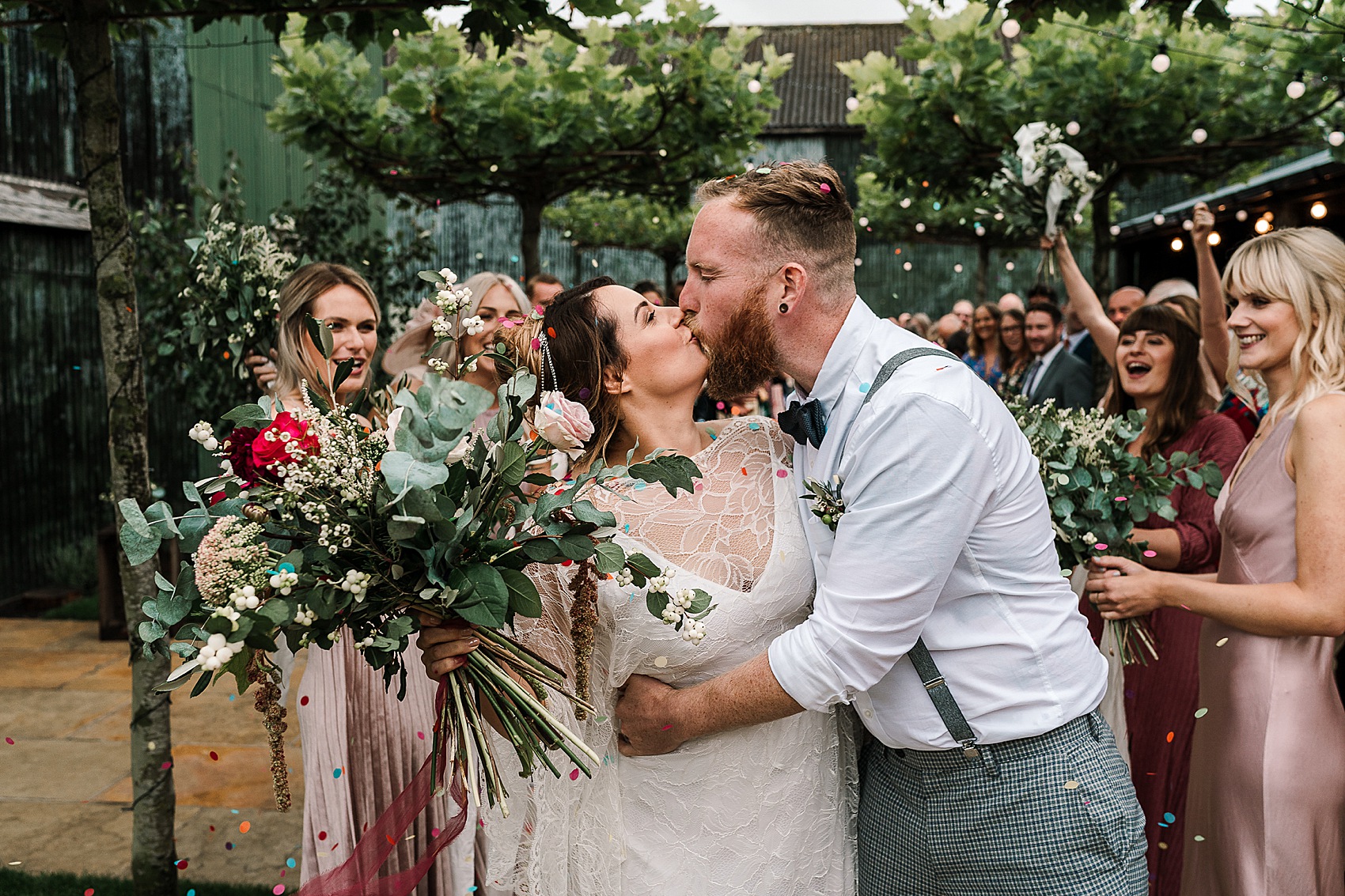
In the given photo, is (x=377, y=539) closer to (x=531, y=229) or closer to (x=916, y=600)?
(x=916, y=600)

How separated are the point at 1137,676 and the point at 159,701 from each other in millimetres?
3206

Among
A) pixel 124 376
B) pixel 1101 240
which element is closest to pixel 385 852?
pixel 124 376

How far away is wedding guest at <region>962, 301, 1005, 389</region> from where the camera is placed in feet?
26.3

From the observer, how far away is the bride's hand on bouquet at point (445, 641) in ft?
5.89

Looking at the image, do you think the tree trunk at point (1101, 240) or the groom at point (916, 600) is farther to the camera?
the tree trunk at point (1101, 240)

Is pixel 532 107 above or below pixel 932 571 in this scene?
above

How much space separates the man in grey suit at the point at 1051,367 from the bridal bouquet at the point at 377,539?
4.86 meters

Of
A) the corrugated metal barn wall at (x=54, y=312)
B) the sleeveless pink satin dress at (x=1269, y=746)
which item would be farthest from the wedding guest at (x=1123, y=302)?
the corrugated metal barn wall at (x=54, y=312)

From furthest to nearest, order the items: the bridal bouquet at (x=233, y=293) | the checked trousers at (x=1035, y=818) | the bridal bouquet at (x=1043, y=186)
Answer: the bridal bouquet at (x=1043, y=186)
the bridal bouquet at (x=233, y=293)
the checked trousers at (x=1035, y=818)

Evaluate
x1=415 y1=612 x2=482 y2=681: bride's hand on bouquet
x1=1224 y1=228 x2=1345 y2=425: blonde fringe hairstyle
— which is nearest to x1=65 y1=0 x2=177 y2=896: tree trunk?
x1=415 y1=612 x2=482 y2=681: bride's hand on bouquet

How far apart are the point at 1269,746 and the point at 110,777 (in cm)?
469

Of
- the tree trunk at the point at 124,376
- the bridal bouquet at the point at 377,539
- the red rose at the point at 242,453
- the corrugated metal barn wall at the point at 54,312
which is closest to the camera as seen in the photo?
the bridal bouquet at the point at 377,539

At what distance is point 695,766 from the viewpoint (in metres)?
2.18

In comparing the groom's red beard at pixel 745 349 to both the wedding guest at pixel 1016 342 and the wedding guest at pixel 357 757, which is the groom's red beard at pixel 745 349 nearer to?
the wedding guest at pixel 357 757
